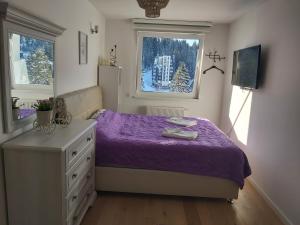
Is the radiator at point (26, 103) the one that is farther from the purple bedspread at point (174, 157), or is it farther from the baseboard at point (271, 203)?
the baseboard at point (271, 203)

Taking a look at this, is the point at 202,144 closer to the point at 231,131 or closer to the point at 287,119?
the point at 287,119

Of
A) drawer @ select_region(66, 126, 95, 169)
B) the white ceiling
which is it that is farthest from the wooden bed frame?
the white ceiling

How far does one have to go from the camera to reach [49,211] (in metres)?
1.69

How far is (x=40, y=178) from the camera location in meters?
1.65

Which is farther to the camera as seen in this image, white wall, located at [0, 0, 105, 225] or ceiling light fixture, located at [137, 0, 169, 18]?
ceiling light fixture, located at [137, 0, 169, 18]

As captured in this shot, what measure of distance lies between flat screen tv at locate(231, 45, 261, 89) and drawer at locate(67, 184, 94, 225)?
2.39m

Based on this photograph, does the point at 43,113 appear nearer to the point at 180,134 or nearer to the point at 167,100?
the point at 180,134

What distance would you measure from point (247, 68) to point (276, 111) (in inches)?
36.4

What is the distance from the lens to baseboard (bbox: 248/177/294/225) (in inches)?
92.3

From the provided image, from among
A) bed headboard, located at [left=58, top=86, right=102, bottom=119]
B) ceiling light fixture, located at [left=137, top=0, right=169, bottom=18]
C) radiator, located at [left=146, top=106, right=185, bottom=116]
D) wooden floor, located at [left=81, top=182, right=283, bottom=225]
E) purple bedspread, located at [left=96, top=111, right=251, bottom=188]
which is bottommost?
wooden floor, located at [left=81, top=182, right=283, bottom=225]

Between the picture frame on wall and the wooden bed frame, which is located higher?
the picture frame on wall

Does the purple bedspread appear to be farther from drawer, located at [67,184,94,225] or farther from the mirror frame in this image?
the mirror frame

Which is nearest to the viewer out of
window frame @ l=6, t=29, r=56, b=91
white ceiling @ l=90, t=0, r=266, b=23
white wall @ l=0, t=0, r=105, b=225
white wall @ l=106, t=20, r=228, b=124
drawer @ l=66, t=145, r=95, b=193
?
window frame @ l=6, t=29, r=56, b=91

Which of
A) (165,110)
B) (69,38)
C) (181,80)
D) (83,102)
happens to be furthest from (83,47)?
(181,80)
